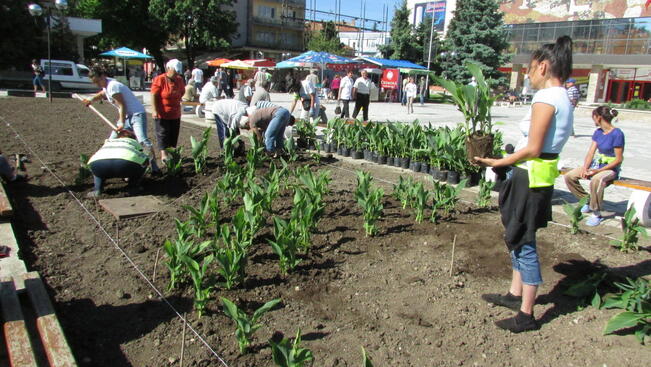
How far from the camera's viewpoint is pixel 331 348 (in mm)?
2955

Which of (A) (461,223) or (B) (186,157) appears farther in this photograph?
(B) (186,157)

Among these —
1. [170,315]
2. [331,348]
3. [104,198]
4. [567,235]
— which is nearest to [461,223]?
[567,235]

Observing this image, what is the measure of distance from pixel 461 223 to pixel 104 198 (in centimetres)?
407

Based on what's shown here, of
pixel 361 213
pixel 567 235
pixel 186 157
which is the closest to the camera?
pixel 567 235

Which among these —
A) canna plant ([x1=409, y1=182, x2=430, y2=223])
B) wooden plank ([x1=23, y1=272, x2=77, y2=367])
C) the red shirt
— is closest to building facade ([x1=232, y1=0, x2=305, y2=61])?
the red shirt

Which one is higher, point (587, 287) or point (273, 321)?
point (587, 287)

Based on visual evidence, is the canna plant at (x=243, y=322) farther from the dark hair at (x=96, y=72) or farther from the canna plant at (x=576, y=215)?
the dark hair at (x=96, y=72)

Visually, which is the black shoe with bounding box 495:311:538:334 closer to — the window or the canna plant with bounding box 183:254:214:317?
the canna plant with bounding box 183:254:214:317

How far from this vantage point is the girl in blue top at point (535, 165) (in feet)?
9.29

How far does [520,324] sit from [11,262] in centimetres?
374

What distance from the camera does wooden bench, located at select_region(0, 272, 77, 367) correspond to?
98.4 inches

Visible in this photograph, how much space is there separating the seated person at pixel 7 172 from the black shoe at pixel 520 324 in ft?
19.2

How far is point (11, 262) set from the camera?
376 centimetres

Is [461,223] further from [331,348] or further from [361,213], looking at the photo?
[331,348]
